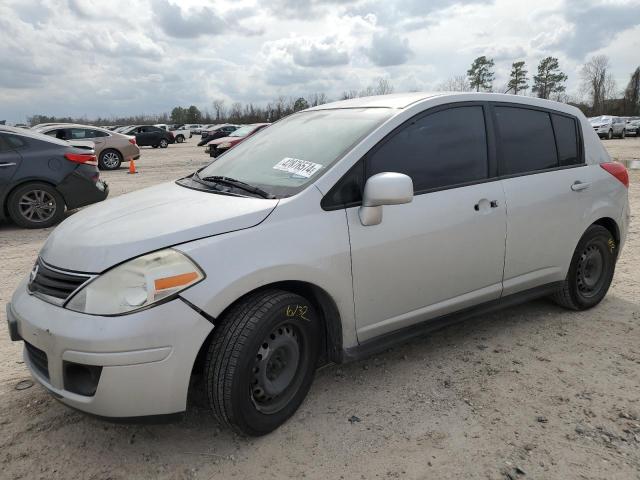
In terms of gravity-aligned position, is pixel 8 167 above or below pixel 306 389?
above

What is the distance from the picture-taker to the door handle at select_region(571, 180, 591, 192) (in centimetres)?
386

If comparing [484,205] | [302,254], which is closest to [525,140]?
[484,205]

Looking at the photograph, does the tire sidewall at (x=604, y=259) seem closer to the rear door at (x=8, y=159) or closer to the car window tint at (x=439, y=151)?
the car window tint at (x=439, y=151)

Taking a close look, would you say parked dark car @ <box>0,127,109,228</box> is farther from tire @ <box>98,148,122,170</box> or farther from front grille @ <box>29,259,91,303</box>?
tire @ <box>98,148,122,170</box>

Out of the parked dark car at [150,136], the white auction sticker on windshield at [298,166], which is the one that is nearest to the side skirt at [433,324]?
the white auction sticker on windshield at [298,166]

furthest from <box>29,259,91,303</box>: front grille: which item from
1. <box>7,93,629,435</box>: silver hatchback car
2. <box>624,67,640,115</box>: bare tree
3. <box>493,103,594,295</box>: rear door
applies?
<box>624,67,640,115</box>: bare tree

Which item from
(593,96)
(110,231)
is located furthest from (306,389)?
(593,96)

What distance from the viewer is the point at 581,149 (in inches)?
160

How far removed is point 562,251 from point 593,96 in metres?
75.9

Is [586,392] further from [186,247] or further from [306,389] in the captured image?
[186,247]

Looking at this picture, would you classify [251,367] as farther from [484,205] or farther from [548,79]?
[548,79]

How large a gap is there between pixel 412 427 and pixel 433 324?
0.73m

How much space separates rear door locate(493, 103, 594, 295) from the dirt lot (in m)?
0.58

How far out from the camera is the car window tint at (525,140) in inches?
140
